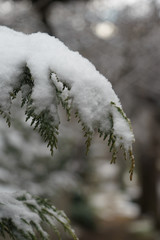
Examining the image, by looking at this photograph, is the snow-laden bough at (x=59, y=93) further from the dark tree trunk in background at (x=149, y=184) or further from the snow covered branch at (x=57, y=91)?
the dark tree trunk in background at (x=149, y=184)

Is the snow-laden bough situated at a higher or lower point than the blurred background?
lower

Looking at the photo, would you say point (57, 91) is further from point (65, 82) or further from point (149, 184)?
point (149, 184)

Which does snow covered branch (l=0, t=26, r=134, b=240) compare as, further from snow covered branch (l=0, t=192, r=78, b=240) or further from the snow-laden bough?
snow covered branch (l=0, t=192, r=78, b=240)

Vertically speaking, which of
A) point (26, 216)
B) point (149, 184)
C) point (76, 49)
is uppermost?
point (149, 184)

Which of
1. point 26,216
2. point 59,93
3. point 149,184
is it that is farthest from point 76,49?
point 149,184

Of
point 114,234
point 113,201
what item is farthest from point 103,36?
point 113,201

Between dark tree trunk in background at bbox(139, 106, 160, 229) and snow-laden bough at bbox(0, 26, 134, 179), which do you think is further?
dark tree trunk in background at bbox(139, 106, 160, 229)

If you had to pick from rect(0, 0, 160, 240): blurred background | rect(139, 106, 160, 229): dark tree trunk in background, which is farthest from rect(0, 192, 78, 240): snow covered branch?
rect(139, 106, 160, 229): dark tree trunk in background

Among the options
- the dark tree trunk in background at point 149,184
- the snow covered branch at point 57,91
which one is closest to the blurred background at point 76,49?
the dark tree trunk in background at point 149,184
